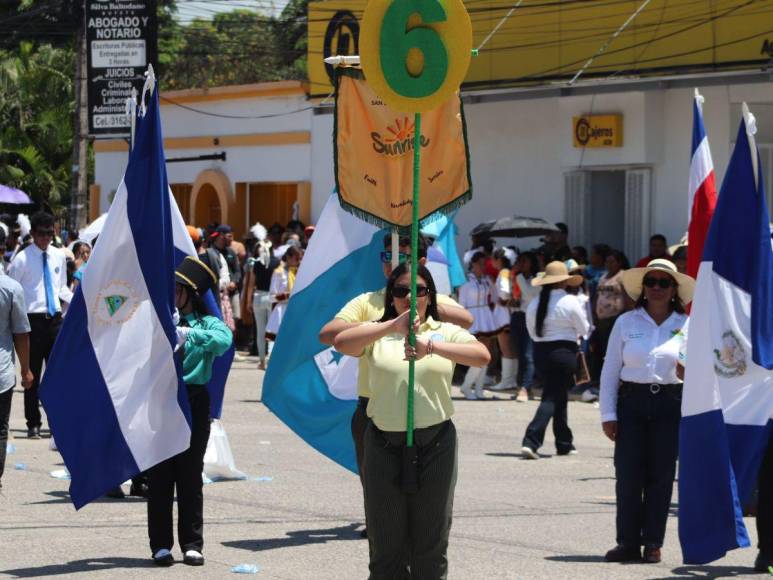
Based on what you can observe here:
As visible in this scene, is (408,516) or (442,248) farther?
(442,248)

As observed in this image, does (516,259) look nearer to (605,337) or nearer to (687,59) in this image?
(605,337)

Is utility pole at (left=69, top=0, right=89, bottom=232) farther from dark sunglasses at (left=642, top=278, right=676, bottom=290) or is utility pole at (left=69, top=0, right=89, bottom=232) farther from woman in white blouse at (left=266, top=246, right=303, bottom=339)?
dark sunglasses at (left=642, top=278, right=676, bottom=290)

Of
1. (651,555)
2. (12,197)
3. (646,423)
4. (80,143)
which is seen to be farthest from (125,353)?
(12,197)

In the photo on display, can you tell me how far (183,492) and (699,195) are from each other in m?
4.71

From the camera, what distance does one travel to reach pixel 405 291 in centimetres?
697

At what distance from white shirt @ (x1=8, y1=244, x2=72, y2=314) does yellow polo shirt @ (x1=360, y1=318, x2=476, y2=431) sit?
8237 millimetres

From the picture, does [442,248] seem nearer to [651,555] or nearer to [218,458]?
[218,458]

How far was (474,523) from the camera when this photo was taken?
10219 mm

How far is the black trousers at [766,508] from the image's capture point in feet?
28.3

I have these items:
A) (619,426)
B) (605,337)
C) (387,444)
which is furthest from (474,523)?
(605,337)

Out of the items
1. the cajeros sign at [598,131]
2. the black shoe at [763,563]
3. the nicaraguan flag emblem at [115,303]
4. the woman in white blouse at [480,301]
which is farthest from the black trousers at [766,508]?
the cajeros sign at [598,131]

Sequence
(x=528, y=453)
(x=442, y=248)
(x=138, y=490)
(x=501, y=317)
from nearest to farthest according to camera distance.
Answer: (x=138, y=490) < (x=528, y=453) < (x=442, y=248) < (x=501, y=317)

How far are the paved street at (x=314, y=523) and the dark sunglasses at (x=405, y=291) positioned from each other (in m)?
2.13

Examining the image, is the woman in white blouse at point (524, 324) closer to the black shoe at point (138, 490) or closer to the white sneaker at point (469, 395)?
the white sneaker at point (469, 395)
